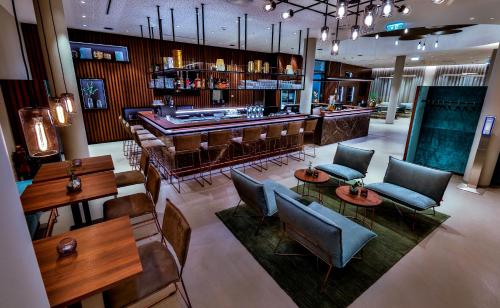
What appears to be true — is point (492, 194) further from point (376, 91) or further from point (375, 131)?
point (376, 91)

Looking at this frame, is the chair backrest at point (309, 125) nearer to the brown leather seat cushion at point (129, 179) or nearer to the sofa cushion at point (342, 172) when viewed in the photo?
the sofa cushion at point (342, 172)

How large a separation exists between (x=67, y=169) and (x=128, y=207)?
103 cm

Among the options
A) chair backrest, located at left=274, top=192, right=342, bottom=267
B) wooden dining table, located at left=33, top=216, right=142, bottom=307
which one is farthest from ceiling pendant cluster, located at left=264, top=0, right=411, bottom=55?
wooden dining table, located at left=33, top=216, right=142, bottom=307

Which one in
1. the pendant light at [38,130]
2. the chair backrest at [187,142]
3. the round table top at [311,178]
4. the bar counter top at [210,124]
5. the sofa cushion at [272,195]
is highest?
the pendant light at [38,130]

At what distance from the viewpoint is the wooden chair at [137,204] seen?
8.43 feet

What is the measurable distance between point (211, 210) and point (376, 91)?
59.5ft

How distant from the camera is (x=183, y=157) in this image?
4660 mm

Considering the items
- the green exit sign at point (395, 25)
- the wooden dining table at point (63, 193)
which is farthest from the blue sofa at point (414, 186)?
the wooden dining table at point (63, 193)

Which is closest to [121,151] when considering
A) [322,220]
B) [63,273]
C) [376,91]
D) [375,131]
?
[63,273]

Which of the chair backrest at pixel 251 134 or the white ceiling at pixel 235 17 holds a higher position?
the white ceiling at pixel 235 17

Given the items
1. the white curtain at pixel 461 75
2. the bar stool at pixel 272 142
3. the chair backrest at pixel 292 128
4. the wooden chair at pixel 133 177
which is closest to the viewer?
the wooden chair at pixel 133 177

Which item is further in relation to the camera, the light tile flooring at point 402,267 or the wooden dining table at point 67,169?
the wooden dining table at point 67,169

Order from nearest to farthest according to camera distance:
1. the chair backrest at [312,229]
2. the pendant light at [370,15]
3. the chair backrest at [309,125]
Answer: the chair backrest at [312,229]
the pendant light at [370,15]
the chair backrest at [309,125]

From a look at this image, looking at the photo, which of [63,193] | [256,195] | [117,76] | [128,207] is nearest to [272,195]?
[256,195]
